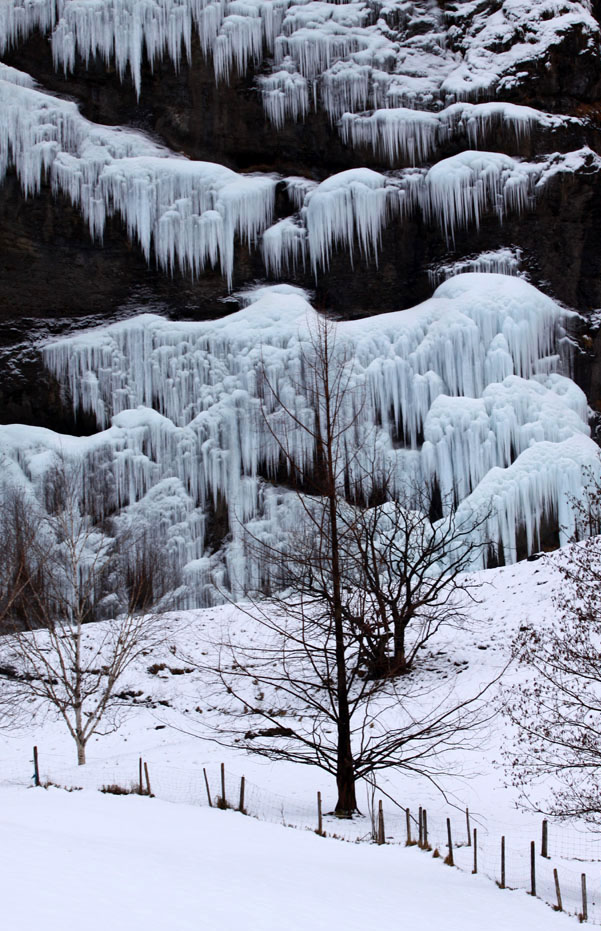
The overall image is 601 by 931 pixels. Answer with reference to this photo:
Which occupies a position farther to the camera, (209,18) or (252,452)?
(209,18)

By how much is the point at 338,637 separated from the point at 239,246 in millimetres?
21872

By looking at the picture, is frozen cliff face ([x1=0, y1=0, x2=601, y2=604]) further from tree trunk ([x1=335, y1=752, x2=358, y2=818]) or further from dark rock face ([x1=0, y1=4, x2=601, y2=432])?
tree trunk ([x1=335, y1=752, x2=358, y2=818])

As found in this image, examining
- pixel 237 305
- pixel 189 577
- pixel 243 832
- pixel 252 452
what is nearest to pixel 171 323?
pixel 237 305

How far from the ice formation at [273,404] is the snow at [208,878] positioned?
14517mm

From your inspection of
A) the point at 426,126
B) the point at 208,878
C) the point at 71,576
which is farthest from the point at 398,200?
the point at 208,878

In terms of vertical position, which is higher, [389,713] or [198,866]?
[198,866]

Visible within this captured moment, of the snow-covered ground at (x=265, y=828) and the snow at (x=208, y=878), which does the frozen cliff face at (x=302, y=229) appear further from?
the snow at (x=208, y=878)

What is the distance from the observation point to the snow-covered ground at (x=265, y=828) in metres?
6.37

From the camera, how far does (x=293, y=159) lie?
1214 inches

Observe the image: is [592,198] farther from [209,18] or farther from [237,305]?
[209,18]

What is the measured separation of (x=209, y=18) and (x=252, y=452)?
50.5ft

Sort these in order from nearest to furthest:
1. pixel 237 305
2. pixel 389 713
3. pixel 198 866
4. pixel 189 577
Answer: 1. pixel 198 866
2. pixel 389 713
3. pixel 189 577
4. pixel 237 305

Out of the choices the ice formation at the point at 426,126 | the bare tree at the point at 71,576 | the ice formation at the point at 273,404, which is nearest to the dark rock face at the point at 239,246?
the ice formation at the point at 426,126

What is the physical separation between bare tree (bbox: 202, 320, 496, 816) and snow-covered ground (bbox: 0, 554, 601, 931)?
644 mm
